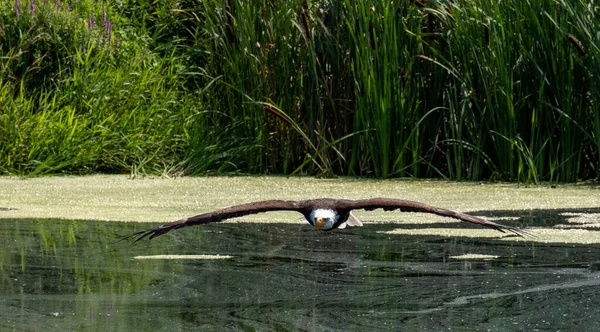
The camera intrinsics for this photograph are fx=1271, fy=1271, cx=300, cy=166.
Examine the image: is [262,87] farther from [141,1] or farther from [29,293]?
[29,293]

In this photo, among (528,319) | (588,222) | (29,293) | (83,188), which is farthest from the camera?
(83,188)

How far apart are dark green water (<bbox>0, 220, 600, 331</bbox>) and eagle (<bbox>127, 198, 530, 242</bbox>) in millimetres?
148

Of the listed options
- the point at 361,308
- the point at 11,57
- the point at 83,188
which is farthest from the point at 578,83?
the point at 361,308

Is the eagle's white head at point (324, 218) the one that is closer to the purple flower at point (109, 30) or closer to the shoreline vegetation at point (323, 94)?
the shoreline vegetation at point (323, 94)

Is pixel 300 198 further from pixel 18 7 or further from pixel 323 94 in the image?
pixel 18 7

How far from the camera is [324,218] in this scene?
465 cm

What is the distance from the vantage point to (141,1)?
1107 centimetres

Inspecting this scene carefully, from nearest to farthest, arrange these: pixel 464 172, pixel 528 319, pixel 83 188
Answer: pixel 528 319 < pixel 83 188 < pixel 464 172

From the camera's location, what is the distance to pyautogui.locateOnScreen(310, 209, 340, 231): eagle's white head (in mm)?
4633

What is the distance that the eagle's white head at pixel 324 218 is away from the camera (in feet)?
15.2

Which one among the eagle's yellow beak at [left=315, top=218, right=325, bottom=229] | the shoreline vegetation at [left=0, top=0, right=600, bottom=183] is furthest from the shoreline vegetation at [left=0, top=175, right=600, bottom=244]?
the eagle's yellow beak at [left=315, top=218, right=325, bottom=229]

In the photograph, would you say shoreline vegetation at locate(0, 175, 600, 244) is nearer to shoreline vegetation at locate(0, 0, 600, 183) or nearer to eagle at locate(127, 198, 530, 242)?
shoreline vegetation at locate(0, 0, 600, 183)

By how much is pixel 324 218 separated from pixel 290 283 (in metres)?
0.63

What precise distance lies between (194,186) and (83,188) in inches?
26.1
